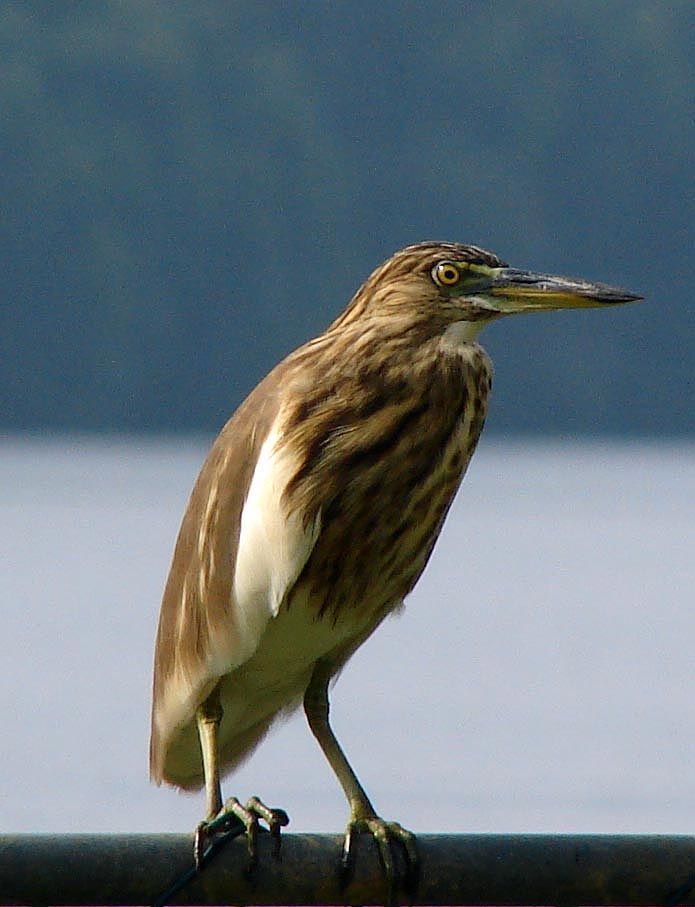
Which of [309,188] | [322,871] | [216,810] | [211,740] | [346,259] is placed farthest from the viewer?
[309,188]

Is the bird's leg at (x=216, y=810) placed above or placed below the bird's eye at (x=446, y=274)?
below

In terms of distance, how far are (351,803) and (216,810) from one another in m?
0.19

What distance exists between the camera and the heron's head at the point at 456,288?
2.95m

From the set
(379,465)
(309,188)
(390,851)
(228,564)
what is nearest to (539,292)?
(379,465)

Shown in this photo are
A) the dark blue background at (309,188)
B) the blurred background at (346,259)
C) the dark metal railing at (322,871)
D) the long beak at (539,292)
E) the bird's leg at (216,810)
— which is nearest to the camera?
the dark metal railing at (322,871)

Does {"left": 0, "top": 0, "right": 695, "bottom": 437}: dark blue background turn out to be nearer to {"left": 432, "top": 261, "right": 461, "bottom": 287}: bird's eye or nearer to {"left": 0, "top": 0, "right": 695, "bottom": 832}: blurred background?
{"left": 0, "top": 0, "right": 695, "bottom": 832}: blurred background

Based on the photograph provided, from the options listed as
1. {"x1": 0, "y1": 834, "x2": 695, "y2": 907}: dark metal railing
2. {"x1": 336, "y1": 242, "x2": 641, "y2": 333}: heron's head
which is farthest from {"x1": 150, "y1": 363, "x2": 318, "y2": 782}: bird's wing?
{"x1": 0, "y1": 834, "x2": 695, "y2": 907}: dark metal railing

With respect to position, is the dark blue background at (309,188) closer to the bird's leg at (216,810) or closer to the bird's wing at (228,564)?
the bird's wing at (228,564)

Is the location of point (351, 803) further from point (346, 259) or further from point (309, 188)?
point (309, 188)

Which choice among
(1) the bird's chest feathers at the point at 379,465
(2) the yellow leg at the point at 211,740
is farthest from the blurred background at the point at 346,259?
(1) the bird's chest feathers at the point at 379,465

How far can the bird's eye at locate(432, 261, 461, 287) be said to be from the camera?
9.82 feet

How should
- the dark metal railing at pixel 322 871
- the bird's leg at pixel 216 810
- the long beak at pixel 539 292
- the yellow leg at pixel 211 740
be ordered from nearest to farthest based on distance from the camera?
the dark metal railing at pixel 322 871 < the bird's leg at pixel 216 810 < the long beak at pixel 539 292 < the yellow leg at pixel 211 740

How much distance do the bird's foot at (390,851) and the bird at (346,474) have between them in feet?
0.33

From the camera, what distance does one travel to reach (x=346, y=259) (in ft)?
127
